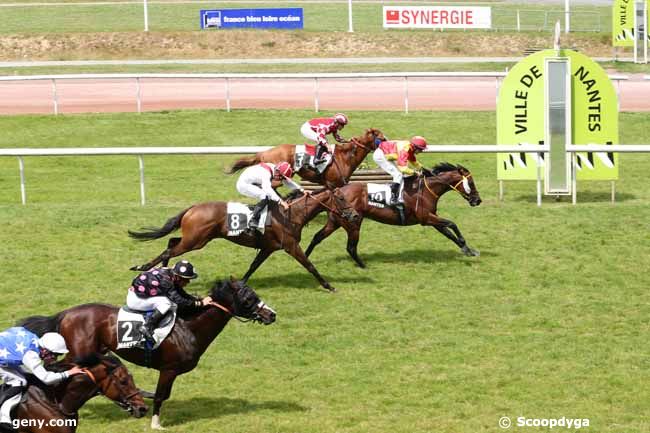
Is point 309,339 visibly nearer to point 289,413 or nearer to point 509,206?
point 289,413

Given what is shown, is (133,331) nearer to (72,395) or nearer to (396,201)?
(72,395)

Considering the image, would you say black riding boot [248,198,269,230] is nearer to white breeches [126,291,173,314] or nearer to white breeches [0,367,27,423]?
white breeches [126,291,173,314]

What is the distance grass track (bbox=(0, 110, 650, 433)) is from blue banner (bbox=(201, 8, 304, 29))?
19.9 m

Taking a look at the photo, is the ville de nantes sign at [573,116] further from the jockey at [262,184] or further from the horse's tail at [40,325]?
the horse's tail at [40,325]

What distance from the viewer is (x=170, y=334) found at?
9.41 m

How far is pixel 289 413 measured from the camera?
971 cm

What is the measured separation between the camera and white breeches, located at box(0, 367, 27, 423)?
8102mm

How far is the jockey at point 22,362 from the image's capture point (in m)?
8.20

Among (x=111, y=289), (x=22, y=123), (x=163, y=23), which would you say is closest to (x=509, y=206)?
(x=111, y=289)

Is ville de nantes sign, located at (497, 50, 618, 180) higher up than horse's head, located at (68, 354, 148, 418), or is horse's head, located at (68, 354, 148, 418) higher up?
ville de nantes sign, located at (497, 50, 618, 180)

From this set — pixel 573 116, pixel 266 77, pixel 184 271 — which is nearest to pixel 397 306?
pixel 184 271

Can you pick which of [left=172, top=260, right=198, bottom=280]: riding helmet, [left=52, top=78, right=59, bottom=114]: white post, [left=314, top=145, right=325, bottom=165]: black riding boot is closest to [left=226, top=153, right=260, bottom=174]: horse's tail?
[left=314, top=145, right=325, bottom=165]: black riding boot

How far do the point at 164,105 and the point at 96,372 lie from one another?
17438mm

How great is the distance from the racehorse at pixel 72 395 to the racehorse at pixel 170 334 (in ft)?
2.39
